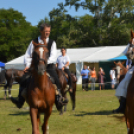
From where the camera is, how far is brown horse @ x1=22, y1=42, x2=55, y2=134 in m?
6.39

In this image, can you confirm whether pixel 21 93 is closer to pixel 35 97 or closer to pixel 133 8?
pixel 35 97

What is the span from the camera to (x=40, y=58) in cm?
630

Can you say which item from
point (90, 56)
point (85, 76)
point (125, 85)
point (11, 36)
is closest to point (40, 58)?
point (125, 85)

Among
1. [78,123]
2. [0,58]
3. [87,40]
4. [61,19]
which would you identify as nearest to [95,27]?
[87,40]

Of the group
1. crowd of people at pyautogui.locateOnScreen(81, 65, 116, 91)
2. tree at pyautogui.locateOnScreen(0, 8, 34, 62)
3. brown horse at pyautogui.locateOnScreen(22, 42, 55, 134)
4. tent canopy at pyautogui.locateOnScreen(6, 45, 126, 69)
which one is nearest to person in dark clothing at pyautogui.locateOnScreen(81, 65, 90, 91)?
crowd of people at pyautogui.locateOnScreen(81, 65, 116, 91)

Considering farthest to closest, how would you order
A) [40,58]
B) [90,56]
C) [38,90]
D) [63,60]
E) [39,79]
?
[90,56]
[63,60]
[38,90]
[39,79]
[40,58]

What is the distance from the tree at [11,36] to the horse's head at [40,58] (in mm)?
57771

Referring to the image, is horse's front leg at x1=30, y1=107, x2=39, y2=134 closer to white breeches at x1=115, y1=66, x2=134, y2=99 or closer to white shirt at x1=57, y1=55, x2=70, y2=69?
white breeches at x1=115, y1=66, x2=134, y2=99

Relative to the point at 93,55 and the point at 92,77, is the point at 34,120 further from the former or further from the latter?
the point at 93,55

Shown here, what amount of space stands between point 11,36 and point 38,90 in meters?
61.3

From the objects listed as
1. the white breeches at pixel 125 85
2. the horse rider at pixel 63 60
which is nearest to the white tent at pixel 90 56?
the horse rider at pixel 63 60

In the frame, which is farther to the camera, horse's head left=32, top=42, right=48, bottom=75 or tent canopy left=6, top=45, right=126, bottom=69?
tent canopy left=6, top=45, right=126, bottom=69

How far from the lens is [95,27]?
54.9 m

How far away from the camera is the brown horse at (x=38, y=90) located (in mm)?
6386
